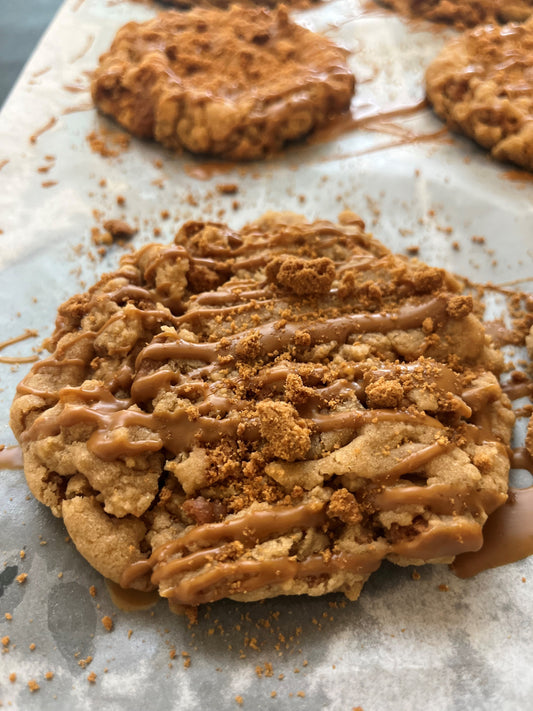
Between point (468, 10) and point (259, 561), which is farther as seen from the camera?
point (468, 10)

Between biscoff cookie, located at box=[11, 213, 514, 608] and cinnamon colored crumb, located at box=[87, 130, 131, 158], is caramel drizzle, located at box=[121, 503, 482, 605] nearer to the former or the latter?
biscoff cookie, located at box=[11, 213, 514, 608]

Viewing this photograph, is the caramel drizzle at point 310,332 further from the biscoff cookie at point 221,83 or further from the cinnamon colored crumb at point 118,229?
the biscoff cookie at point 221,83

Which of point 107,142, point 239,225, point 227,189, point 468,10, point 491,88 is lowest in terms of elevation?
point 239,225

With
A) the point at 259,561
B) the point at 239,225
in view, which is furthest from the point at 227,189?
the point at 259,561

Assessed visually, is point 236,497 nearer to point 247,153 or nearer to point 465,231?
point 465,231

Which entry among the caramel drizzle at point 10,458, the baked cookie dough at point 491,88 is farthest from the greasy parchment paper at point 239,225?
the baked cookie dough at point 491,88

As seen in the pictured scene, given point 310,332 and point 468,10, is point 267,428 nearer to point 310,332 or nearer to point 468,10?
point 310,332
